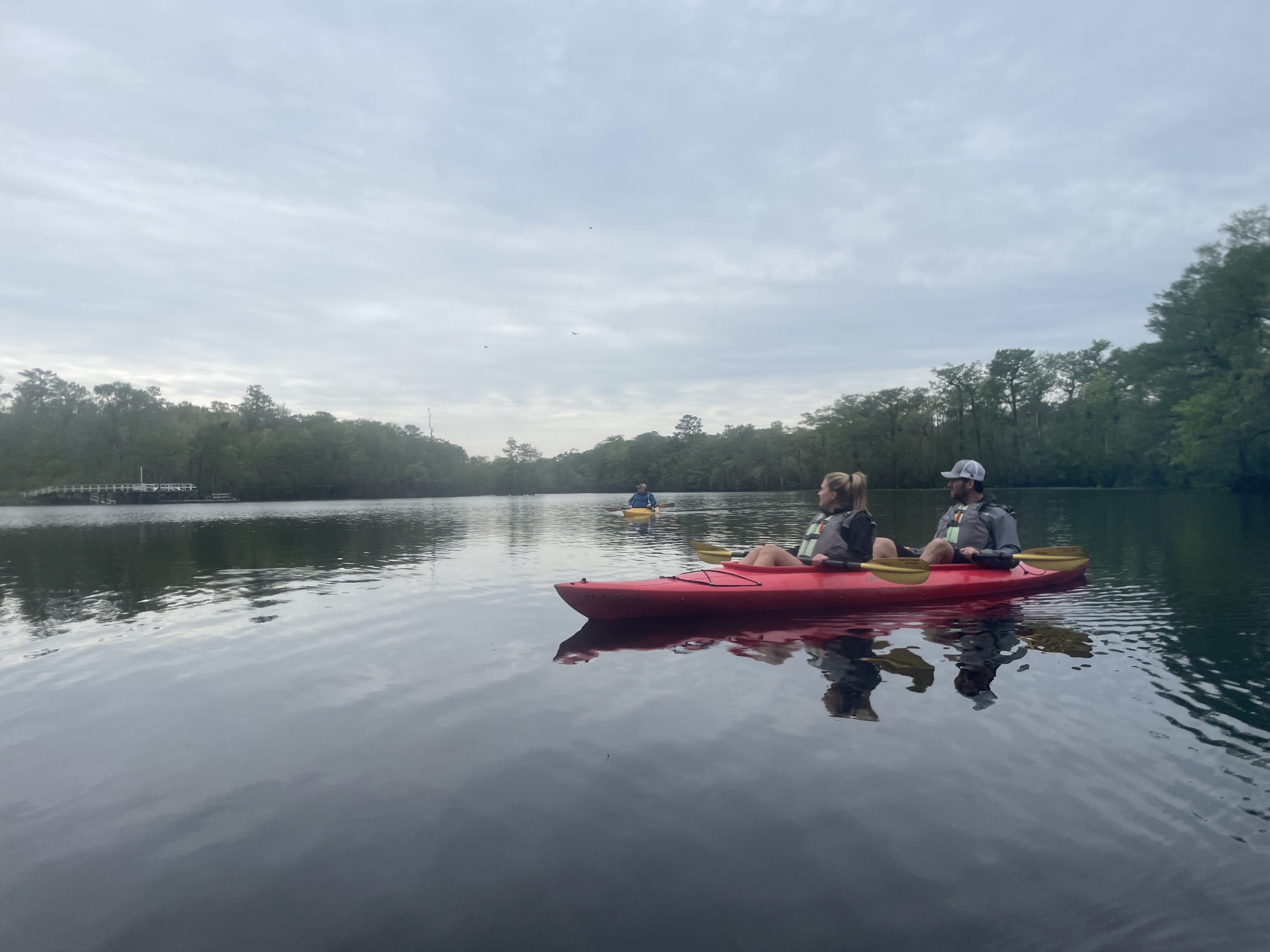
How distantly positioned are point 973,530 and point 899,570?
73.6 inches

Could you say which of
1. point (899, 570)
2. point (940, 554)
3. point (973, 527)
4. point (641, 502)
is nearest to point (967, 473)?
point (973, 527)

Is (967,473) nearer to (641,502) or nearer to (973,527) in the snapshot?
(973,527)

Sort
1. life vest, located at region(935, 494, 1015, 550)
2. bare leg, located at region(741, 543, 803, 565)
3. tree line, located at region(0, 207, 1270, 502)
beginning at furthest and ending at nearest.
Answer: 1. tree line, located at region(0, 207, 1270, 502)
2. life vest, located at region(935, 494, 1015, 550)
3. bare leg, located at region(741, 543, 803, 565)

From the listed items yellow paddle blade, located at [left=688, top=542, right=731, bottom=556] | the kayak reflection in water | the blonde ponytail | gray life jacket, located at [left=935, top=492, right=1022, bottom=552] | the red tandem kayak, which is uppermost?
the blonde ponytail

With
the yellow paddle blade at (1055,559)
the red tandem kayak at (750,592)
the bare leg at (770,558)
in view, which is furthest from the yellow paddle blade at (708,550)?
the yellow paddle blade at (1055,559)

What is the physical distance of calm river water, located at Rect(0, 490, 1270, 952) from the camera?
9.68ft

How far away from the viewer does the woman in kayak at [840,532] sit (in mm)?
9070

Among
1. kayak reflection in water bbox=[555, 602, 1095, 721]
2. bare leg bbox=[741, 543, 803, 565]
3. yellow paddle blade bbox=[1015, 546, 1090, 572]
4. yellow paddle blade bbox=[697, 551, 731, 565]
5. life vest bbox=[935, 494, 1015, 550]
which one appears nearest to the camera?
kayak reflection in water bbox=[555, 602, 1095, 721]

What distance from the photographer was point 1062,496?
4553 cm

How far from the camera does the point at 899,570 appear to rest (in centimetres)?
902

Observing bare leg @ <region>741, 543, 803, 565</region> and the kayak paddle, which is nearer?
the kayak paddle

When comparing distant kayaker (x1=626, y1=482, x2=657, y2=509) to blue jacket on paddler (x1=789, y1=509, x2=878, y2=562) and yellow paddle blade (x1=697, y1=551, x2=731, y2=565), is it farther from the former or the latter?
blue jacket on paddler (x1=789, y1=509, x2=878, y2=562)

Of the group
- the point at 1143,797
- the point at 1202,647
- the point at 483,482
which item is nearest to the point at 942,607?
the point at 1202,647

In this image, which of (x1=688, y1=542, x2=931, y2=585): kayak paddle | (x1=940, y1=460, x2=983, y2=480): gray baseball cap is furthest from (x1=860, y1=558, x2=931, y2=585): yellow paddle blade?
(x1=940, y1=460, x2=983, y2=480): gray baseball cap
